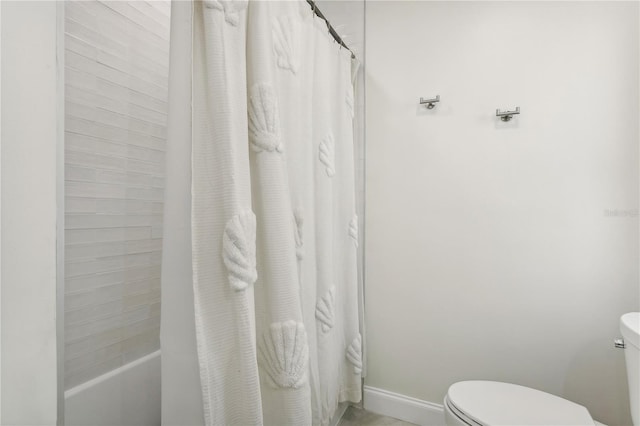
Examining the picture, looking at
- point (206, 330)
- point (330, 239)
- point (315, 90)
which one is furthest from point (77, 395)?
point (315, 90)

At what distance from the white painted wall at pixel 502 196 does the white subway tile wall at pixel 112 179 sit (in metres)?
0.99

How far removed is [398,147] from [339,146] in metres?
0.35

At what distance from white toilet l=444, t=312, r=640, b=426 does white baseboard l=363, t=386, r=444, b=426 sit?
0.44m

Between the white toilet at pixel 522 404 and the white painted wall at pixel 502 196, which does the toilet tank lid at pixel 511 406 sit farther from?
the white painted wall at pixel 502 196

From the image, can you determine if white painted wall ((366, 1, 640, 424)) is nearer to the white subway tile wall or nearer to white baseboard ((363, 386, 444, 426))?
white baseboard ((363, 386, 444, 426))

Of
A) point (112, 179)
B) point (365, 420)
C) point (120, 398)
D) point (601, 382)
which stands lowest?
point (365, 420)

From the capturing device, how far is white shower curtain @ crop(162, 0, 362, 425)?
731mm

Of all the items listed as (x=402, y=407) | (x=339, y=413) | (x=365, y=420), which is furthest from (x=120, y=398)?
(x=402, y=407)

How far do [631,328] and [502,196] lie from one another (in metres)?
0.62

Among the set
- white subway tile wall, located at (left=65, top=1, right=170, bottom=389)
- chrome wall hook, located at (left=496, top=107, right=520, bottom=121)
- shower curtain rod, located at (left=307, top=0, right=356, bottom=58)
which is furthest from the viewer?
chrome wall hook, located at (left=496, top=107, right=520, bottom=121)

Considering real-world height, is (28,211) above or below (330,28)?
below

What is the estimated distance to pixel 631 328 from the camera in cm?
97

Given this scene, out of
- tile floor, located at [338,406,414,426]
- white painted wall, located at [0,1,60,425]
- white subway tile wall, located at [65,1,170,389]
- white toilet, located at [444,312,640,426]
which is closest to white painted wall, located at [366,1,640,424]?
tile floor, located at [338,406,414,426]

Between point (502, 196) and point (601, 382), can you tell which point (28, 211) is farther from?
point (601, 382)
